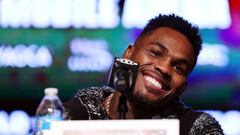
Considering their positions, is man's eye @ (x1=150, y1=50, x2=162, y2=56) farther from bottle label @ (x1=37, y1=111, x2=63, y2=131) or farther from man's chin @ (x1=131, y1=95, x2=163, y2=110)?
bottle label @ (x1=37, y1=111, x2=63, y2=131)

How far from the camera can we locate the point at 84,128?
120 cm

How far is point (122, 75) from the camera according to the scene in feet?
4.28

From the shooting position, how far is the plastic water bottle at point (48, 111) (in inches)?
47.5

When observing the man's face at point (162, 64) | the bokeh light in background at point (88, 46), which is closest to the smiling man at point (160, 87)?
the man's face at point (162, 64)

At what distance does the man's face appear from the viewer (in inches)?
65.9

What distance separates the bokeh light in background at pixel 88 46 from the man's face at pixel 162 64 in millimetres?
1010

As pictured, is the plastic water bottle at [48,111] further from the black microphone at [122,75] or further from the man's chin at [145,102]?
the man's chin at [145,102]

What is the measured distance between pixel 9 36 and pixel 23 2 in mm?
198

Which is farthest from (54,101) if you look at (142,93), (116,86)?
(142,93)

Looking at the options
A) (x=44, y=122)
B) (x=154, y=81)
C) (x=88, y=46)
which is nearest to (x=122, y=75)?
(x=44, y=122)

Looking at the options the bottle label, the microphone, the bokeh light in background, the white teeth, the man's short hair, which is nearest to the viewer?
the bottle label

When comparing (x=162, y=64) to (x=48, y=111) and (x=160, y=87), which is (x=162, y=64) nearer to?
(x=160, y=87)

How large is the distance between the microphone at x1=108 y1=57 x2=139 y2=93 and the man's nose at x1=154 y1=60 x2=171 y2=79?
1.18 feet

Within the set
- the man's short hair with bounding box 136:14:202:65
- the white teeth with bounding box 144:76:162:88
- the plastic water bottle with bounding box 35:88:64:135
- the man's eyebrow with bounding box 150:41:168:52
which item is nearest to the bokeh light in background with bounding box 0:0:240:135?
the man's short hair with bounding box 136:14:202:65
